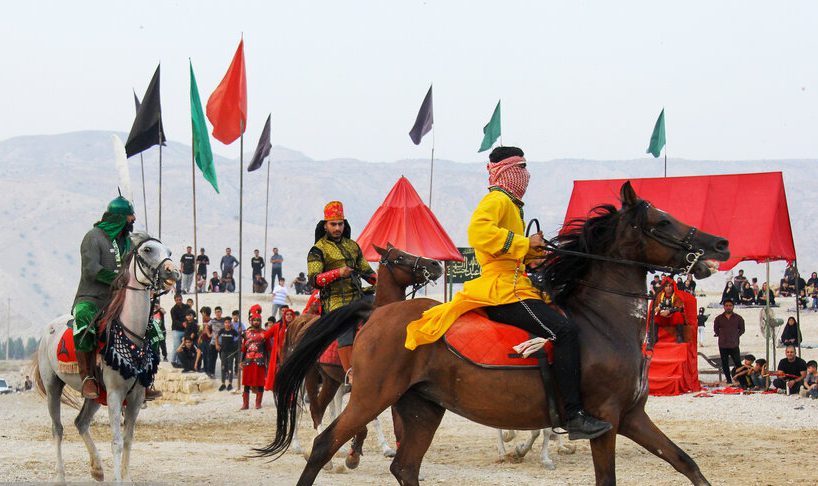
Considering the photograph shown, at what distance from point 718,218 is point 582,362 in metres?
14.5

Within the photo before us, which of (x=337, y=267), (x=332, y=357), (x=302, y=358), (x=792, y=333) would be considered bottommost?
(x=792, y=333)

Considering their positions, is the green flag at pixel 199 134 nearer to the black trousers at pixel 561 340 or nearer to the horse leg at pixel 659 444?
the black trousers at pixel 561 340

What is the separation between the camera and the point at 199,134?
26234 millimetres

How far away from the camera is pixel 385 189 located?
171625 mm

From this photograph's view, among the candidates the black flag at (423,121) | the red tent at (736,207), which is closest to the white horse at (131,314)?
the red tent at (736,207)

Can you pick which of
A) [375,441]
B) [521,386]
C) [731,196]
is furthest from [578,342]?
[731,196]

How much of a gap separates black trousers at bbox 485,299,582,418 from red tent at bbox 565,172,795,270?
1297 centimetres

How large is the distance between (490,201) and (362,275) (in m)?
3.72

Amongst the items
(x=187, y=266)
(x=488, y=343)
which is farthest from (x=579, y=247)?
(x=187, y=266)

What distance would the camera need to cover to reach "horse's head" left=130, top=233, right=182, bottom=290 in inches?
377

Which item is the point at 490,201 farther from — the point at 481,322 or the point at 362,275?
the point at 362,275

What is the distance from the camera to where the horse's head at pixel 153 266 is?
9.59 m

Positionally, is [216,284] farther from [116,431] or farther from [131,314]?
[116,431]

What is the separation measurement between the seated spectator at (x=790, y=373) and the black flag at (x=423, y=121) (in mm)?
15210
